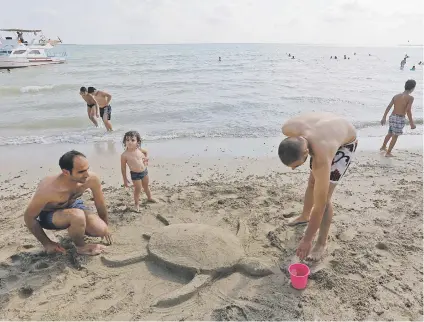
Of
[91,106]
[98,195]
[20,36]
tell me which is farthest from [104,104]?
[20,36]

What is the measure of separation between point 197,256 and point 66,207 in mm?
1274

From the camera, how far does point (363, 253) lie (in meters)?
3.03

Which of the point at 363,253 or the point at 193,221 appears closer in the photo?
the point at 363,253

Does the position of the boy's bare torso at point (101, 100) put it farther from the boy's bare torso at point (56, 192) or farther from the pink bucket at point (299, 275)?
the pink bucket at point (299, 275)

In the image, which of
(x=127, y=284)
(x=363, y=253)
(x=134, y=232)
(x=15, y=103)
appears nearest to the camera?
(x=127, y=284)

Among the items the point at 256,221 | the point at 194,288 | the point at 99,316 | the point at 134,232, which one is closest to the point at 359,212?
the point at 256,221

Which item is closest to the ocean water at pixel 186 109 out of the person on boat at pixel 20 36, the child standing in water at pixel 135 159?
the child standing in water at pixel 135 159

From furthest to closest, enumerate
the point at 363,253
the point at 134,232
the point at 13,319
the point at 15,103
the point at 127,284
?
1. the point at 15,103
2. the point at 134,232
3. the point at 363,253
4. the point at 127,284
5. the point at 13,319

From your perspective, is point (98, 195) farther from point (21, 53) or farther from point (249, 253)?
point (21, 53)

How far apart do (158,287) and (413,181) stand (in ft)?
13.1

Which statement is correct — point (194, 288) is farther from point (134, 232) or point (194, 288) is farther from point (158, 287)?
point (134, 232)

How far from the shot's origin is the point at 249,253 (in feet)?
9.87

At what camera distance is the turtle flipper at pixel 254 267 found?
2705 millimetres

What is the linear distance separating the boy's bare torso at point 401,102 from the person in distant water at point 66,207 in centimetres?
529
